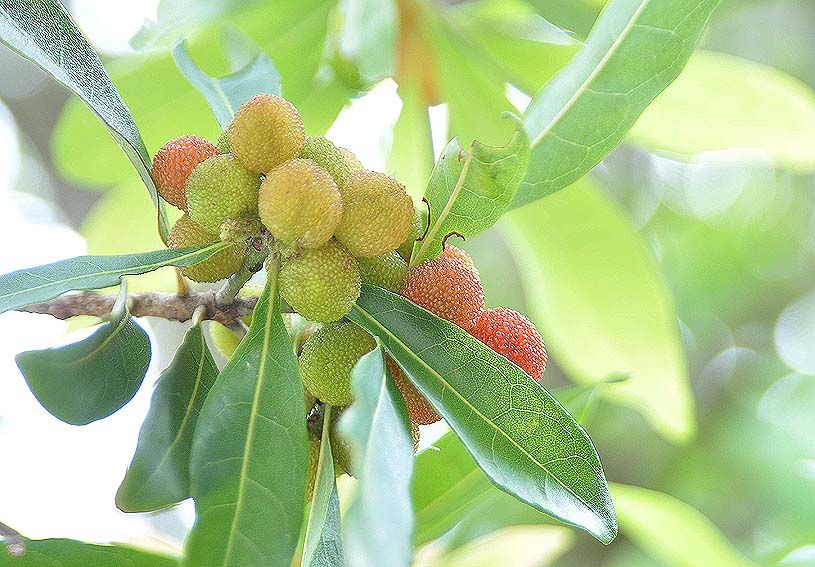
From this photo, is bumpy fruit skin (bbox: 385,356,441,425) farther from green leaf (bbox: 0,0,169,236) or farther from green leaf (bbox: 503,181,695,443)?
green leaf (bbox: 503,181,695,443)

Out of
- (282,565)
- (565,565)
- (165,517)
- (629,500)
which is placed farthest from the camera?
(565,565)

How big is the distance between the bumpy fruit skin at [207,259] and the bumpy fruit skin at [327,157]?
0.28ft

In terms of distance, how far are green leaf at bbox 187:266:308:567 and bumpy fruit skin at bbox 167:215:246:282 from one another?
73 mm

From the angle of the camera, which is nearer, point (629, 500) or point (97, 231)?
point (629, 500)

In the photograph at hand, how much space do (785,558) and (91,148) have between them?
1585 mm

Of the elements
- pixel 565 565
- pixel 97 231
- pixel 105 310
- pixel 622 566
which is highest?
pixel 105 310

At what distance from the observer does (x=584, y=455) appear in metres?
0.62

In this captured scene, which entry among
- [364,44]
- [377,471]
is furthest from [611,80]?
[364,44]

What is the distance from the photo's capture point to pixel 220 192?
2.08ft

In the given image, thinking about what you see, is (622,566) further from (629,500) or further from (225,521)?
(225,521)

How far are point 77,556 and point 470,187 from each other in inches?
17.2

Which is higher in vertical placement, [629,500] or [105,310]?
[105,310]

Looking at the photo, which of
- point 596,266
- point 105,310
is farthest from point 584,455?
point 596,266

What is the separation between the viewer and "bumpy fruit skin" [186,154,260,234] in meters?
0.63
